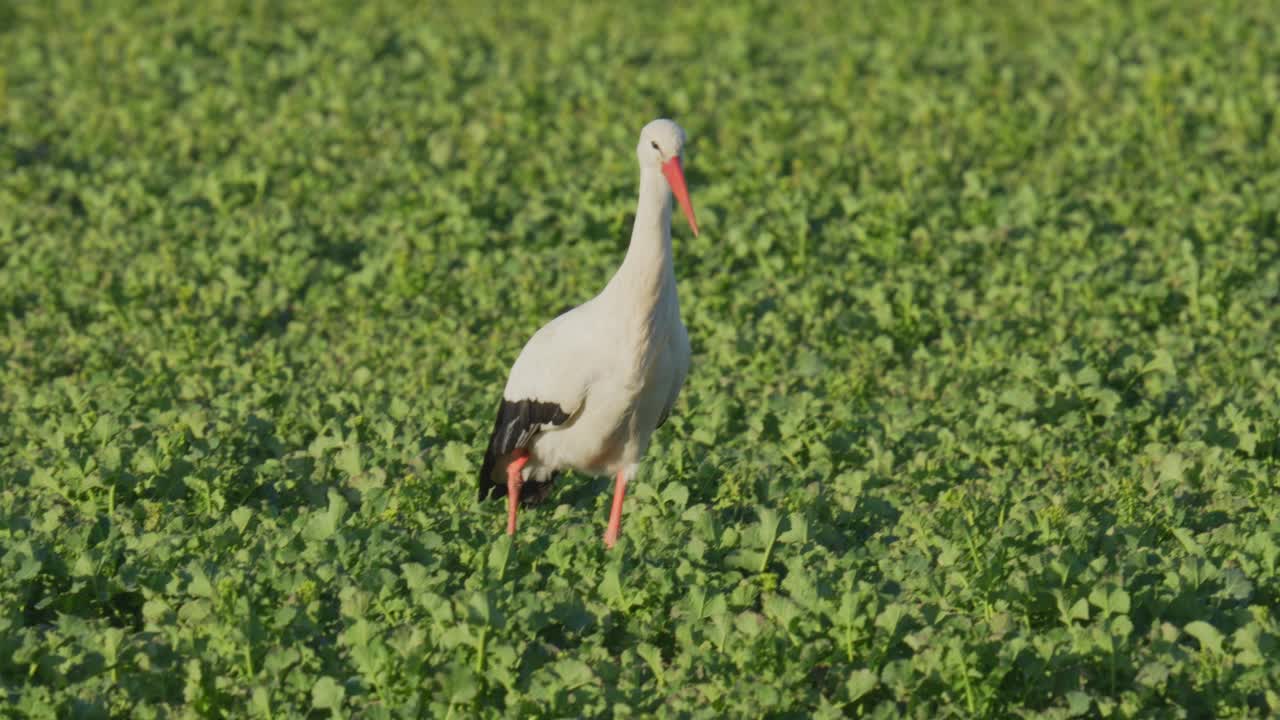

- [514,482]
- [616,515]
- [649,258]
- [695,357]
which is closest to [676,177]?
[649,258]

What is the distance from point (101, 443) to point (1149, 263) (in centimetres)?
635

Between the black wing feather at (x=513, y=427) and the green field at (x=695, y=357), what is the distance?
0.77ft

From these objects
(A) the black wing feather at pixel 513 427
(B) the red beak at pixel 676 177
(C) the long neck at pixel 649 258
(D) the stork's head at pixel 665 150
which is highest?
(D) the stork's head at pixel 665 150

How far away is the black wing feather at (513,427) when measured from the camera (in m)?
6.80

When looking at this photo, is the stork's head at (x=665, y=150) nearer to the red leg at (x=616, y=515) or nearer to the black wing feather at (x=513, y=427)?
the black wing feather at (x=513, y=427)

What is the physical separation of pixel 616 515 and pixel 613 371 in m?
0.70

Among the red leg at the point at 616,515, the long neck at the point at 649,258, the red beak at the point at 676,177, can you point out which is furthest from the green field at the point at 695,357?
the red beak at the point at 676,177

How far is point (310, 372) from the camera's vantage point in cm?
913

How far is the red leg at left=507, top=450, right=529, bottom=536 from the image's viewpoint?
23.0 ft

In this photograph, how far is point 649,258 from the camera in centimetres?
632

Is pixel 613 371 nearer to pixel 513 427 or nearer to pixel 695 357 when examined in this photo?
pixel 513 427

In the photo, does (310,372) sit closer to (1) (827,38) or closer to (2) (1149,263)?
(2) (1149,263)

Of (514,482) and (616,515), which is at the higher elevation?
(514,482)

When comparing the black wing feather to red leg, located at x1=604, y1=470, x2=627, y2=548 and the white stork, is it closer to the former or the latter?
the white stork
